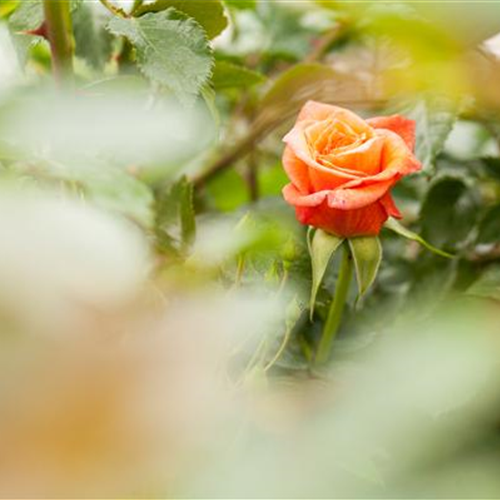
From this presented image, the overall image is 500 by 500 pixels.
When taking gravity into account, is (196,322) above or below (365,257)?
above

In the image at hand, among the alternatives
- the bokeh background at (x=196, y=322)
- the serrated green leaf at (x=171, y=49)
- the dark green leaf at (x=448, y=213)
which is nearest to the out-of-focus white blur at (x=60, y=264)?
the bokeh background at (x=196, y=322)

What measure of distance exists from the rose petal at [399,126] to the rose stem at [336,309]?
0.24ft

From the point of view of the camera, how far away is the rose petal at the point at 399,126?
1.62 ft

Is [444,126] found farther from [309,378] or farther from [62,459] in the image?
[62,459]

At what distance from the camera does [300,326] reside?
56 centimetres

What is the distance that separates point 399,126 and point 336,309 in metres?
0.12

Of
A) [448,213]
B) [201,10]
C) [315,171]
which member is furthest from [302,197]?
[448,213]

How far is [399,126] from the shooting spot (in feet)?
1.62

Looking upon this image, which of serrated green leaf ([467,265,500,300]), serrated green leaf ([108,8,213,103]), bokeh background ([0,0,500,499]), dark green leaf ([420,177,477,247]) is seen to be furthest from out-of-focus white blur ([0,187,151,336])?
dark green leaf ([420,177,477,247])

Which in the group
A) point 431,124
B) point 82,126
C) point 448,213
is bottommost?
point 448,213

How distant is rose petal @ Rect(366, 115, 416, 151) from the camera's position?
49 centimetres

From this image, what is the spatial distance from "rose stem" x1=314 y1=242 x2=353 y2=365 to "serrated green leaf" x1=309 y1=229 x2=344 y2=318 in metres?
0.02

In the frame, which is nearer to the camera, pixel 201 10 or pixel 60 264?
pixel 60 264

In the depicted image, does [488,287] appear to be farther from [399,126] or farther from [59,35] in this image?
[59,35]
